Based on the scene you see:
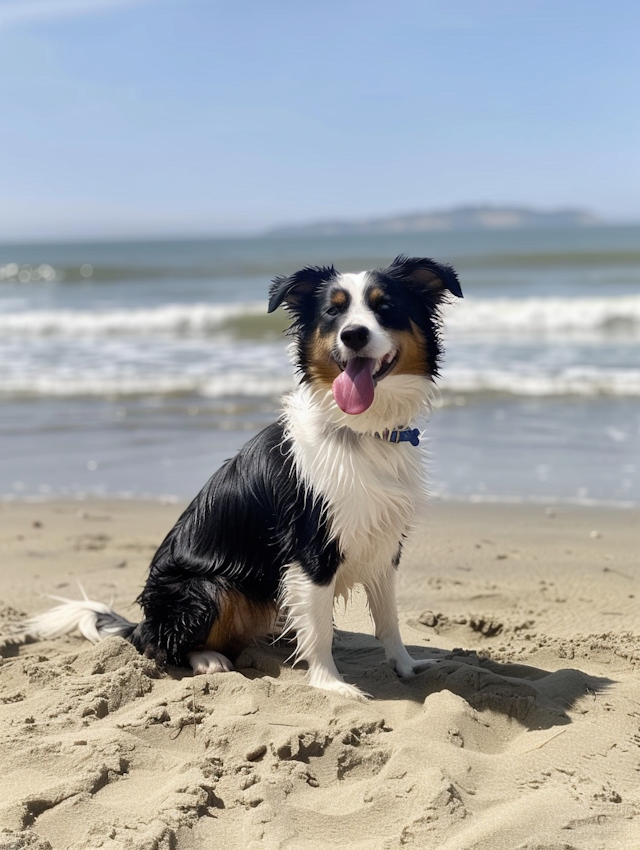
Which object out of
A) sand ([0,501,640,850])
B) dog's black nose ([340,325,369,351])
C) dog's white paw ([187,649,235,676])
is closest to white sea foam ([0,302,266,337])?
sand ([0,501,640,850])

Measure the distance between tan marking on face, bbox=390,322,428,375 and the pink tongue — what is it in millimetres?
141

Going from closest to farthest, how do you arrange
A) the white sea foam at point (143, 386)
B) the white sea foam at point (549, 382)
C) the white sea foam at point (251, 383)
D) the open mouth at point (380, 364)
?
1. the open mouth at point (380, 364)
2. the white sea foam at point (549, 382)
3. the white sea foam at point (251, 383)
4. the white sea foam at point (143, 386)

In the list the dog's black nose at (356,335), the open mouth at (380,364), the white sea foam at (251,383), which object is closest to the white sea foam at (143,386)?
the white sea foam at (251,383)

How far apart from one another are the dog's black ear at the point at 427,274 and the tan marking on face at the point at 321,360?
0.37 m

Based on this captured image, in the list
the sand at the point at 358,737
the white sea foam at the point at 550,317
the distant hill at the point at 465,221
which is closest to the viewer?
the sand at the point at 358,737

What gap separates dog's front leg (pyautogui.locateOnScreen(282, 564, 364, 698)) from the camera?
352 centimetres

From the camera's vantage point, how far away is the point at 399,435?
3533mm

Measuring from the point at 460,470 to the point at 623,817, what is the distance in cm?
492

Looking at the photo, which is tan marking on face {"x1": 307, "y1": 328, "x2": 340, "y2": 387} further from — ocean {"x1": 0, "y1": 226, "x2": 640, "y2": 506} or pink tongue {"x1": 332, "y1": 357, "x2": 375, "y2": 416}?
ocean {"x1": 0, "y1": 226, "x2": 640, "y2": 506}

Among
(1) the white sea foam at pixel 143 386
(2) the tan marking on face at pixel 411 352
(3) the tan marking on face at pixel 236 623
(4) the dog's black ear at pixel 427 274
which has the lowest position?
(3) the tan marking on face at pixel 236 623

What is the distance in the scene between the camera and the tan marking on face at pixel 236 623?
12.1 ft

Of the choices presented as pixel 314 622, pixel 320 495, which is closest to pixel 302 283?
pixel 320 495

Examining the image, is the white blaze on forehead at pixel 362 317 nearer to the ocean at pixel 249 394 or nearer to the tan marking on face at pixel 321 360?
the tan marking on face at pixel 321 360

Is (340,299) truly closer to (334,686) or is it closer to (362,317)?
(362,317)
